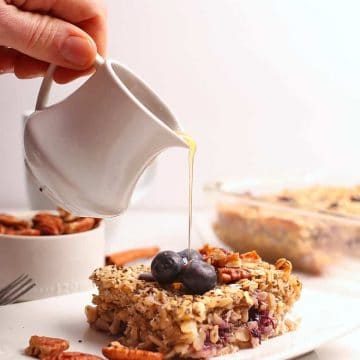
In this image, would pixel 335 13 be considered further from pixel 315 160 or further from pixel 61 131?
pixel 61 131

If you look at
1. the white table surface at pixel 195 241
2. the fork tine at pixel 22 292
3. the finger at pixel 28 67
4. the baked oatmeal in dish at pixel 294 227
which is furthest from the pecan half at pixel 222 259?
the baked oatmeal in dish at pixel 294 227

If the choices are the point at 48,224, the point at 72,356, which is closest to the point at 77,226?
the point at 48,224

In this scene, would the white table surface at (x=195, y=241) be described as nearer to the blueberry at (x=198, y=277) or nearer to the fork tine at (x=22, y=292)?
the blueberry at (x=198, y=277)

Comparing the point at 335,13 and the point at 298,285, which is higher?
the point at 335,13

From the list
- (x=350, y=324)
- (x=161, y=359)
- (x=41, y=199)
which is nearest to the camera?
(x=161, y=359)

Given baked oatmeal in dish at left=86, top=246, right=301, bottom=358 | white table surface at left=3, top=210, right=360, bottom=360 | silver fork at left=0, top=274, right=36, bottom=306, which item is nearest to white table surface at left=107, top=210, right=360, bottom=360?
white table surface at left=3, top=210, right=360, bottom=360

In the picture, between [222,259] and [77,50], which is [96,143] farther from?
[222,259]

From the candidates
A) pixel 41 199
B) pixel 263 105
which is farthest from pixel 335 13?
pixel 41 199

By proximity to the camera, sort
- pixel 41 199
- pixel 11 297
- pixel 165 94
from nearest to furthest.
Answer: pixel 11 297
pixel 41 199
pixel 165 94
